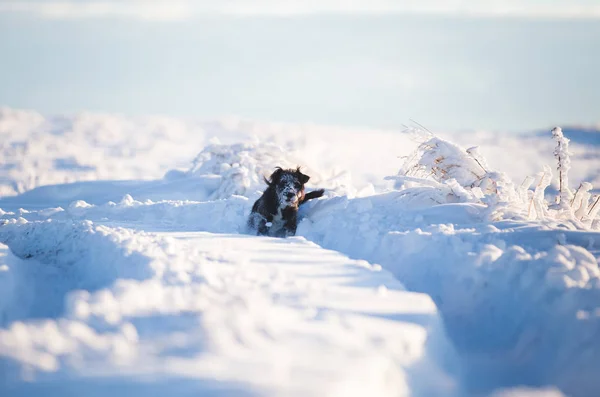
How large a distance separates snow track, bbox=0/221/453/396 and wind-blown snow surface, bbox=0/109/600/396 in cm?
1

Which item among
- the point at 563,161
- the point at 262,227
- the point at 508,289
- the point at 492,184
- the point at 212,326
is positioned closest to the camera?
the point at 212,326

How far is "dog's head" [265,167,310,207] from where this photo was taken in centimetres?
854

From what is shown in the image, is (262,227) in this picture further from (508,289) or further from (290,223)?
(508,289)

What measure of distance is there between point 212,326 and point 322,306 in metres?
0.99

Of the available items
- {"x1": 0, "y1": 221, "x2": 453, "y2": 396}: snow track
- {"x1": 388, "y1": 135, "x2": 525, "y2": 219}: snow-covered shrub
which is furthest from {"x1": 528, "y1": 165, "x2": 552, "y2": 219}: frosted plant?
{"x1": 0, "y1": 221, "x2": 453, "y2": 396}: snow track

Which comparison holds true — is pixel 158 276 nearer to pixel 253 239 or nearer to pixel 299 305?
pixel 299 305

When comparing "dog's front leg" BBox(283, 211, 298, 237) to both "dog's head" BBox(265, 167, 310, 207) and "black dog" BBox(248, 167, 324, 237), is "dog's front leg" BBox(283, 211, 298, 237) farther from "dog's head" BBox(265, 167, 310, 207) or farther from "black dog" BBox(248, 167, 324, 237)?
"dog's head" BBox(265, 167, 310, 207)

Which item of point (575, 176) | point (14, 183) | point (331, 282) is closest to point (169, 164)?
point (14, 183)

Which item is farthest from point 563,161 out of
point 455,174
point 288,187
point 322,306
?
point 322,306

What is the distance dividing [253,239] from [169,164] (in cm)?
2280

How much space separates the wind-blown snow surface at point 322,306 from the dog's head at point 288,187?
0.94m

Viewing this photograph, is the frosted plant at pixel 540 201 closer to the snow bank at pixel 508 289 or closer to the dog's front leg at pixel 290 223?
the snow bank at pixel 508 289

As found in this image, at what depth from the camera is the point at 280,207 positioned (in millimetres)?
8523

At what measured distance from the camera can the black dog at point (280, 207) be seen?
846 cm
